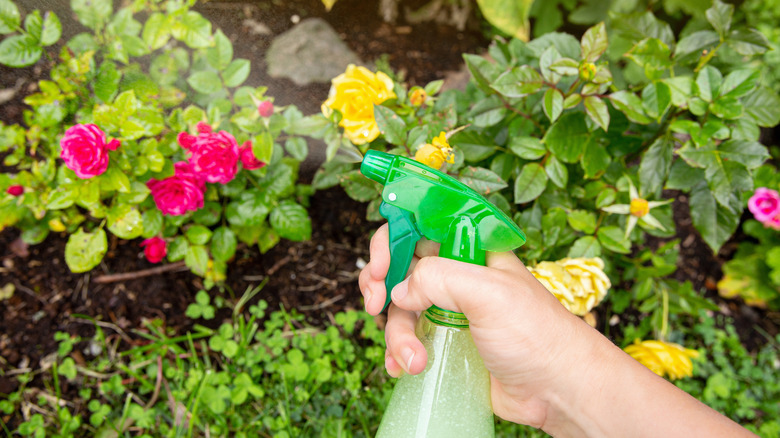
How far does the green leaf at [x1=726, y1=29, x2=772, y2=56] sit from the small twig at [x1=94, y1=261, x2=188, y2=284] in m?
1.69

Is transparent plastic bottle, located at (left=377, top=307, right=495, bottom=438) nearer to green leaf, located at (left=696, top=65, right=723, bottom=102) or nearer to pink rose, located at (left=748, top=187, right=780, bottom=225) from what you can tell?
green leaf, located at (left=696, top=65, right=723, bottom=102)

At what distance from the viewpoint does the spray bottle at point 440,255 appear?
0.76 m

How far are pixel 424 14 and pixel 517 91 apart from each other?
3.53 ft

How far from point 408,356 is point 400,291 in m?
0.12

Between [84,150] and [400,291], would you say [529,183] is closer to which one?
[400,291]

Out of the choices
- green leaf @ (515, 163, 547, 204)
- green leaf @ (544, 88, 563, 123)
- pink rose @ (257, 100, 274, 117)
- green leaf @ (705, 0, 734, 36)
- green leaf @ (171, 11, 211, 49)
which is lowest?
green leaf @ (515, 163, 547, 204)

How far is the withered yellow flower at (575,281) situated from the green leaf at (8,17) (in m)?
1.31

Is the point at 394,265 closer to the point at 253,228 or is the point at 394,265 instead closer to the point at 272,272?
the point at 253,228

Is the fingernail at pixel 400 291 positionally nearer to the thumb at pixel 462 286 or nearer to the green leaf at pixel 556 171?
the thumb at pixel 462 286

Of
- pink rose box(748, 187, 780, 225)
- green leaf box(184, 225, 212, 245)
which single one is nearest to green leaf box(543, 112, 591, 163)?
pink rose box(748, 187, 780, 225)

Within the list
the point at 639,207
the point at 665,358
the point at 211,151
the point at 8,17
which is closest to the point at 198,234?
the point at 211,151

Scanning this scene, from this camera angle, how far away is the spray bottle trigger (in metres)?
0.85

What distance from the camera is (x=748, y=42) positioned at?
1053mm

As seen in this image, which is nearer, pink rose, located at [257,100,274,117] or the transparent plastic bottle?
the transparent plastic bottle
